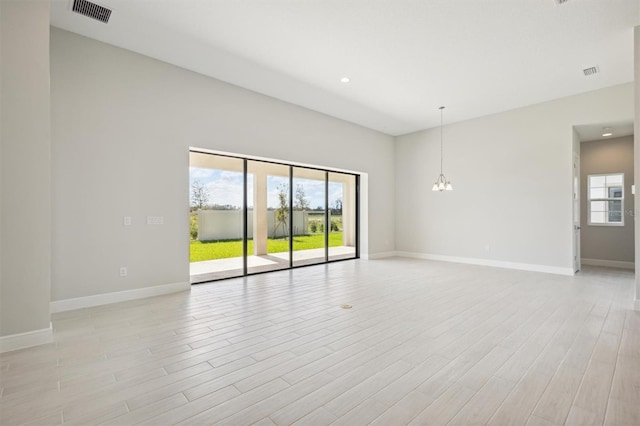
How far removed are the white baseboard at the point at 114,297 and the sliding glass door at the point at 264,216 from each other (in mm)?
608

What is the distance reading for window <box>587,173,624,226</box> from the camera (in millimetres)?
6949

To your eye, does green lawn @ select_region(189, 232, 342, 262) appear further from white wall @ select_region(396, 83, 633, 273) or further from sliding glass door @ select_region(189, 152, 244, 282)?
white wall @ select_region(396, 83, 633, 273)

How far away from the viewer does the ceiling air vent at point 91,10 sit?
340cm

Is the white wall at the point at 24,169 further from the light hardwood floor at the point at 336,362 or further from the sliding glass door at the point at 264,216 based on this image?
the sliding glass door at the point at 264,216

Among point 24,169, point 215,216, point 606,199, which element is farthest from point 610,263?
point 24,169

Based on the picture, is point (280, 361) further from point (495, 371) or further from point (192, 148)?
point (192, 148)

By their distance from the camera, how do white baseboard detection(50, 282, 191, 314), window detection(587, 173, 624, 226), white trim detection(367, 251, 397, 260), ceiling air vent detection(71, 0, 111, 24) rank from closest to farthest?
ceiling air vent detection(71, 0, 111, 24) → white baseboard detection(50, 282, 191, 314) → window detection(587, 173, 624, 226) → white trim detection(367, 251, 397, 260)

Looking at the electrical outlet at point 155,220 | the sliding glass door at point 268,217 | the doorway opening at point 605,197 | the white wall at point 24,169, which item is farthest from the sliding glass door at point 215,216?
the doorway opening at point 605,197

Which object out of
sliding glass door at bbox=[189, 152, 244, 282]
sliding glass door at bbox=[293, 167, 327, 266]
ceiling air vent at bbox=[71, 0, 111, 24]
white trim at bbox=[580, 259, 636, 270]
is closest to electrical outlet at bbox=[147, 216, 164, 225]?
sliding glass door at bbox=[189, 152, 244, 282]

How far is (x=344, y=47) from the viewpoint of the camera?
426cm

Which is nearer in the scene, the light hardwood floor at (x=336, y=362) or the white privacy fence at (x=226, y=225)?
the light hardwood floor at (x=336, y=362)

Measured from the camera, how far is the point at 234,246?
588 cm

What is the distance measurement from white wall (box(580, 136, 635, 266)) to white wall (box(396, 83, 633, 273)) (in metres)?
1.87

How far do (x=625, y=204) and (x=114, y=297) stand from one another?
401 inches
